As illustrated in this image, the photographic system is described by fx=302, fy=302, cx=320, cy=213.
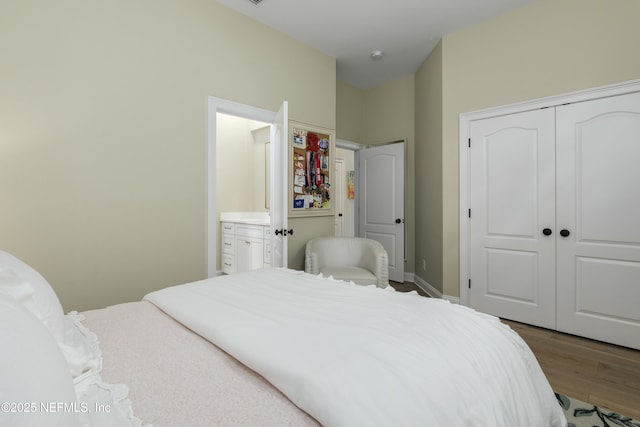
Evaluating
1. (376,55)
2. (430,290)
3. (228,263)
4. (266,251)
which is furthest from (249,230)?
(376,55)

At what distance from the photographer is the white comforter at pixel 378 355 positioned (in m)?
0.68

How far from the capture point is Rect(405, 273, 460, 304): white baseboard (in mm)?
3324

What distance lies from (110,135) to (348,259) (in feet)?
7.77

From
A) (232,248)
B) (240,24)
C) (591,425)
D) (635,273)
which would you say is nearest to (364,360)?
(591,425)

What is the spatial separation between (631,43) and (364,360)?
326cm

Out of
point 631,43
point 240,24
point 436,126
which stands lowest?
point 436,126

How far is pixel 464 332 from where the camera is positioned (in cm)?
101

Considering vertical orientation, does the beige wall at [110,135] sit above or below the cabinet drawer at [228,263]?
above

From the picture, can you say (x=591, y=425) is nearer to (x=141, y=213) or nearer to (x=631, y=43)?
(x=631, y=43)

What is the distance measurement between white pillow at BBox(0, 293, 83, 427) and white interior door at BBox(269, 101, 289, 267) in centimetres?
213

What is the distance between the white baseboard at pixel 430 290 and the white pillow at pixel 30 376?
338cm

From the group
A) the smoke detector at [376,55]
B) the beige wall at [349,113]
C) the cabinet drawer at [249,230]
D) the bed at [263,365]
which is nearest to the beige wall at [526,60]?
the smoke detector at [376,55]

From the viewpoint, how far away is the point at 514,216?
9.61 feet

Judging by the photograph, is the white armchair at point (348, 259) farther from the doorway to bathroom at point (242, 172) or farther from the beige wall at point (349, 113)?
the beige wall at point (349, 113)
